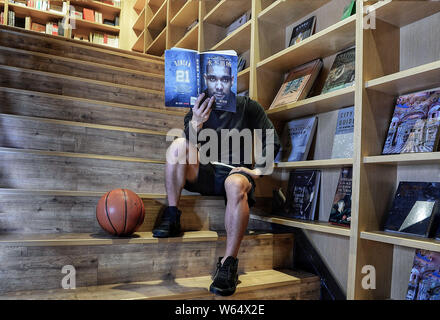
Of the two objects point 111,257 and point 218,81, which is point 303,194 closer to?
point 218,81

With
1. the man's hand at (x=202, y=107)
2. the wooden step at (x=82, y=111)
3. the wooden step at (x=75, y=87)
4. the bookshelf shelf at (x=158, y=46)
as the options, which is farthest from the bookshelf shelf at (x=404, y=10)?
the bookshelf shelf at (x=158, y=46)

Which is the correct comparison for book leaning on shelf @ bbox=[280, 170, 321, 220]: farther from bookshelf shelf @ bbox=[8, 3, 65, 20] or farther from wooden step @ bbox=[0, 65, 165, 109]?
bookshelf shelf @ bbox=[8, 3, 65, 20]

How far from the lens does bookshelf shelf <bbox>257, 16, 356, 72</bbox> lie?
160cm

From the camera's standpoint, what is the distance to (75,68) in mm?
2637

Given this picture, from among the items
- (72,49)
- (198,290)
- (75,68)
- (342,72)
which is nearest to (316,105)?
(342,72)

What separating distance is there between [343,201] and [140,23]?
16.0 ft

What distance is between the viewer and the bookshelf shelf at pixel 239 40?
7.59 feet

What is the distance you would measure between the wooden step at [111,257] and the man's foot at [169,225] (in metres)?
0.03

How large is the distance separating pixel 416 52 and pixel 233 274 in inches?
49.7

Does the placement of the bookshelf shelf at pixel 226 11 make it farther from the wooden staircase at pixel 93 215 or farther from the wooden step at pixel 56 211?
the wooden step at pixel 56 211

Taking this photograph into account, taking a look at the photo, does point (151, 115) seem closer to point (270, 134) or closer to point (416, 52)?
point (270, 134)

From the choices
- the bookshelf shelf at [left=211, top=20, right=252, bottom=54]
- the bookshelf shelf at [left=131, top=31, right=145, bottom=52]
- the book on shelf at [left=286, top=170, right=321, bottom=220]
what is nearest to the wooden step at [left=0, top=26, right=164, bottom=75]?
the bookshelf shelf at [left=211, top=20, right=252, bottom=54]

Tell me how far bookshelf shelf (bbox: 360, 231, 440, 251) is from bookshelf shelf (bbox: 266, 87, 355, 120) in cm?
63
